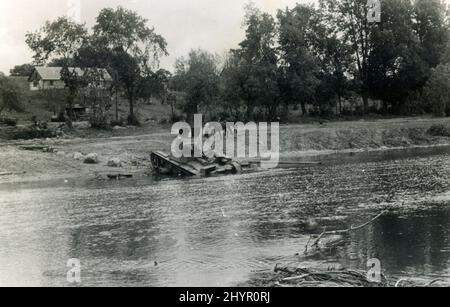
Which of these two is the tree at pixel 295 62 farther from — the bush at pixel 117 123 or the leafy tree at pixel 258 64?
the bush at pixel 117 123

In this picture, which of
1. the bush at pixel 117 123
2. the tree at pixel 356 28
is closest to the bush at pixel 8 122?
the bush at pixel 117 123

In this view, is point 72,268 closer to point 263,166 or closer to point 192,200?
point 192,200

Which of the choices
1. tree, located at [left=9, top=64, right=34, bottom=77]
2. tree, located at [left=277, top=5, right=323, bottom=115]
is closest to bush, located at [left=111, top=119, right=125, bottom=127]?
tree, located at [left=277, top=5, right=323, bottom=115]

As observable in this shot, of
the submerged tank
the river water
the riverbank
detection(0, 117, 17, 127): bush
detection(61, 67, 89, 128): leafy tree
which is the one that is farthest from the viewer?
detection(61, 67, 89, 128): leafy tree

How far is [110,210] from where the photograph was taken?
88.5 feet

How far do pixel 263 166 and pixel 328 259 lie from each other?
3032 cm

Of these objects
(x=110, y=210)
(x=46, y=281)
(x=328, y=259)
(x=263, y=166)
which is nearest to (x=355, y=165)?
(x=263, y=166)

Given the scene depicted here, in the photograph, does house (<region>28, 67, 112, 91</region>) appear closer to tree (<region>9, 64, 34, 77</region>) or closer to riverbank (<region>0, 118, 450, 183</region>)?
tree (<region>9, 64, 34, 77</region>)

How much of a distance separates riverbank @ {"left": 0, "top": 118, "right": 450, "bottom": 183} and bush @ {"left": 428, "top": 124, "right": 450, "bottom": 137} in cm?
11

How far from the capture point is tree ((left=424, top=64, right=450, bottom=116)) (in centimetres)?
7704

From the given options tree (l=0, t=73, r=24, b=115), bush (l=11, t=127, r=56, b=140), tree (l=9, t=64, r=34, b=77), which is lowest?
bush (l=11, t=127, r=56, b=140)

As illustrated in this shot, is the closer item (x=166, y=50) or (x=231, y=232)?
(x=231, y=232)

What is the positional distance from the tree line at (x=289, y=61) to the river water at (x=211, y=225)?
34094mm

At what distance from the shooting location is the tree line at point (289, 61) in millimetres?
69812
